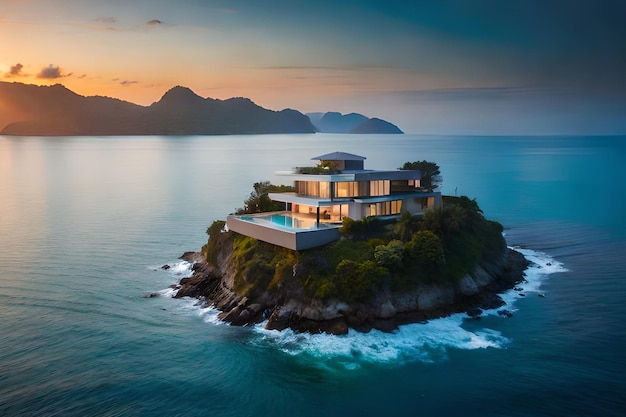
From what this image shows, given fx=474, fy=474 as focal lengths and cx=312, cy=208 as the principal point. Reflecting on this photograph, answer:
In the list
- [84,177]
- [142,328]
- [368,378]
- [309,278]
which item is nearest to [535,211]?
[309,278]

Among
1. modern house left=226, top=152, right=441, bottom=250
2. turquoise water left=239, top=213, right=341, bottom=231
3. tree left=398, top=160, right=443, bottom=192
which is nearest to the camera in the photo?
modern house left=226, top=152, right=441, bottom=250

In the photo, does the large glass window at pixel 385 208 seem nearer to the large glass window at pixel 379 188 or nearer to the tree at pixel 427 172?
the large glass window at pixel 379 188

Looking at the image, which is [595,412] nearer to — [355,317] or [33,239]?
[355,317]

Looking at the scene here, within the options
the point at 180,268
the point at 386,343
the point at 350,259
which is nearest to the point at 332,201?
the point at 350,259

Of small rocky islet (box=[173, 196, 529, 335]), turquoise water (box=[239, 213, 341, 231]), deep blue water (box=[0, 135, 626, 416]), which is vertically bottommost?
deep blue water (box=[0, 135, 626, 416])

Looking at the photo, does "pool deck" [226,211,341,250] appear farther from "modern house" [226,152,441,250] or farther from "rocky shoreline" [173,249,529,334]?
"rocky shoreline" [173,249,529,334]

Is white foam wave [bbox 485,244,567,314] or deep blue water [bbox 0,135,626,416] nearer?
deep blue water [bbox 0,135,626,416]

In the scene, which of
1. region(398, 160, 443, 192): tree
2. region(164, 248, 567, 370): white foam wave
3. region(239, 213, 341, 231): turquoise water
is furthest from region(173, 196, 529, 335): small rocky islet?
region(398, 160, 443, 192): tree
